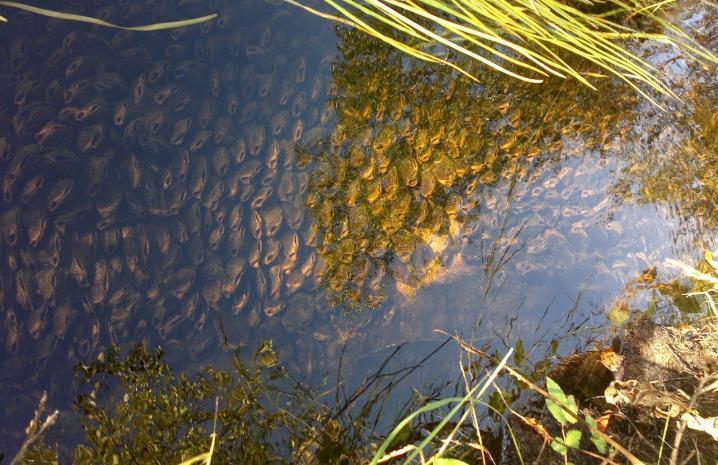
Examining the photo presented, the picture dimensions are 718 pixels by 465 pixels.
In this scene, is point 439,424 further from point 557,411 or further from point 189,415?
point 189,415

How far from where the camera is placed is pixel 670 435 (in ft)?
4.26

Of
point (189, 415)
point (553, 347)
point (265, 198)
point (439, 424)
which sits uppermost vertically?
point (439, 424)

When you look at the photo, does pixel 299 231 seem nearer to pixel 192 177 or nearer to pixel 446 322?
pixel 192 177

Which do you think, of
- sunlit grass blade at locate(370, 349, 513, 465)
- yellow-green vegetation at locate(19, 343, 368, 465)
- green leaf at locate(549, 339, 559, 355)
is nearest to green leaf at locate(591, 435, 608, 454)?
sunlit grass blade at locate(370, 349, 513, 465)

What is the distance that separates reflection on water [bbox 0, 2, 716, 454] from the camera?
1679 mm

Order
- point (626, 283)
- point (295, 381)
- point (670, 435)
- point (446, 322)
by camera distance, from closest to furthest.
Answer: point (670, 435) < point (295, 381) < point (446, 322) < point (626, 283)

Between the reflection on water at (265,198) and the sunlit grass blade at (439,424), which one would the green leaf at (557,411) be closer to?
the sunlit grass blade at (439,424)

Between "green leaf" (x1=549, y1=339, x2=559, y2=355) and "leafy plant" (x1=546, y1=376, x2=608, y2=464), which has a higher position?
"leafy plant" (x1=546, y1=376, x2=608, y2=464)

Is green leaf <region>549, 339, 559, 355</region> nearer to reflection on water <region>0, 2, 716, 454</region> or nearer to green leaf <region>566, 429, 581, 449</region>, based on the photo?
reflection on water <region>0, 2, 716, 454</region>

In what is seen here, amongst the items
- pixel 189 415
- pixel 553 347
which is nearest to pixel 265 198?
pixel 189 415

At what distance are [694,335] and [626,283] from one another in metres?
0.54

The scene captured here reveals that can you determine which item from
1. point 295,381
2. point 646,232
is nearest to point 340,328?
point 295,381

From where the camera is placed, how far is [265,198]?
1.80 metres

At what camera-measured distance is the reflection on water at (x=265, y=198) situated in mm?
1679
